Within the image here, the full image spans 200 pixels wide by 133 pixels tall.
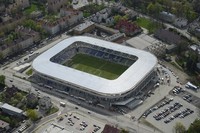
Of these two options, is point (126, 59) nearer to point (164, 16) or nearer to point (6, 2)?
point (164, 16)

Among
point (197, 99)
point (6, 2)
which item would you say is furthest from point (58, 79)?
point (6, 2)

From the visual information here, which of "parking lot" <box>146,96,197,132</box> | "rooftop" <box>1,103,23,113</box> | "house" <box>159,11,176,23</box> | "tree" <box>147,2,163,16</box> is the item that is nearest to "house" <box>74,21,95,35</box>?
"tree" <box>147,2,163,16</box>

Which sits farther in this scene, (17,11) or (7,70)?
(17,11)

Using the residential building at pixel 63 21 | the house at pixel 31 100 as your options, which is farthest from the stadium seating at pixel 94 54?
the residential building at pixel 63 21

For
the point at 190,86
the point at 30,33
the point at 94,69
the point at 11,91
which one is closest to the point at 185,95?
the point at 190,86

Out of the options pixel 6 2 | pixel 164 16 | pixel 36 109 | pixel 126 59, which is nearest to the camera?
pixel 36 109

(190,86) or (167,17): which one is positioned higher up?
(167,17)

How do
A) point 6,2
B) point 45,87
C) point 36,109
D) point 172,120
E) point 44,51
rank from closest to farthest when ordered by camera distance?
point 172,120 → point 36,109 → point 45,87 → point 44,51 → point 6,2

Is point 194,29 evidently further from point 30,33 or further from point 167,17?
point 30,33
